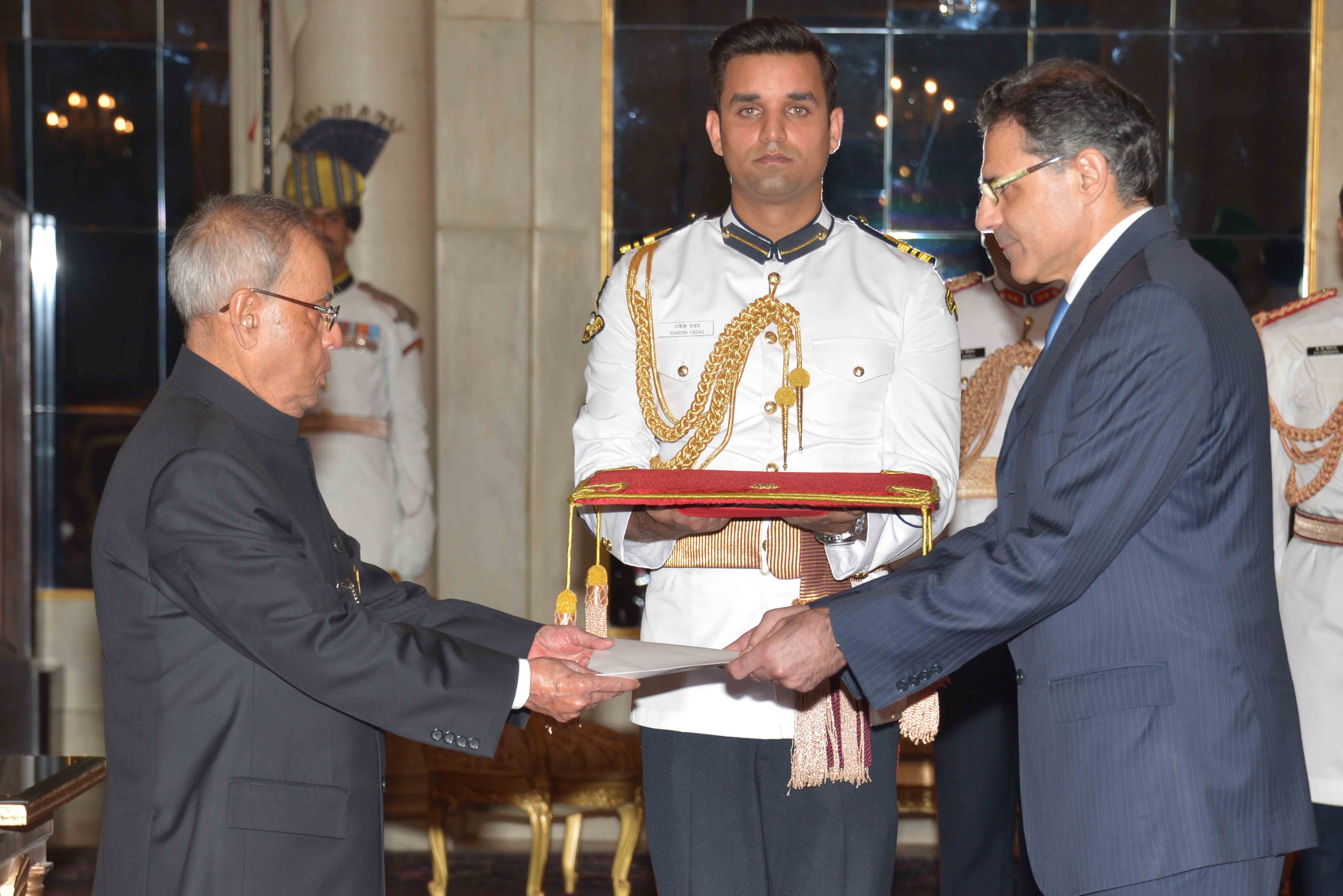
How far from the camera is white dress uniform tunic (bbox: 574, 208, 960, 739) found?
262 centimetres

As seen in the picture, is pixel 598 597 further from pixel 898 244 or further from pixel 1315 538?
pixel 1315 538

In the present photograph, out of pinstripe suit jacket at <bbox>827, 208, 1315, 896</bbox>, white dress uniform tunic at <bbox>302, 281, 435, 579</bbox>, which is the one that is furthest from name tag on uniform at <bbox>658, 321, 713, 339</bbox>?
white dress uniform tunic at <bbox>302, 281, 435, 579</bbox>

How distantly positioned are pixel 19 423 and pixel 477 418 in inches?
67.8

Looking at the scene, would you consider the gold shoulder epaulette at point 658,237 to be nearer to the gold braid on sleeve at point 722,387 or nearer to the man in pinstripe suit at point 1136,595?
the gold braid on sleeve at point 722,387

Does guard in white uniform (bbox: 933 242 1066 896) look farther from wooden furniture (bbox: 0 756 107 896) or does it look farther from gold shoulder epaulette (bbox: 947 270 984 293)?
wooden furniture (bbox: 0 756 107 896)

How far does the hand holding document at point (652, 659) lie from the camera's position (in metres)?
2.23

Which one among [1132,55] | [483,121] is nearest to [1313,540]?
[1132,55]

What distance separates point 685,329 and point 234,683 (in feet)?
3.77

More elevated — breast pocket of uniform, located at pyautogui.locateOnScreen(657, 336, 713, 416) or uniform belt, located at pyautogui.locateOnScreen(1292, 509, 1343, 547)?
breast pocket of uniform, located at pyautogui.locateOnScreen(657, 336, 713, 416)

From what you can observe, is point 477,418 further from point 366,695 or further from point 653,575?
point 366,695

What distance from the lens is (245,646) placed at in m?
2.06

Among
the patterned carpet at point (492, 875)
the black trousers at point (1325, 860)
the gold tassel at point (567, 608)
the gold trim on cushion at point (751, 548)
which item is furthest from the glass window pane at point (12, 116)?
the black trousers at point (1325, 860)

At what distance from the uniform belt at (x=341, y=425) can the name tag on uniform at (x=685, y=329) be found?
2509mm

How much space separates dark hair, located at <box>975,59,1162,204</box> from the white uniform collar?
643 millimetres
